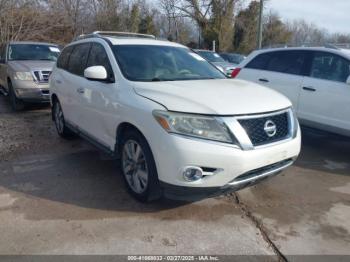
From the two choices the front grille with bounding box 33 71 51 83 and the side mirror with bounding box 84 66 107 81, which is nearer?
the side mirror with bounding box 84 66 107 81

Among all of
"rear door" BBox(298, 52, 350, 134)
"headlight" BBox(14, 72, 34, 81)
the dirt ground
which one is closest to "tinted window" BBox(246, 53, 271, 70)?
"rear door" BBox(298, 52, 350, 134)

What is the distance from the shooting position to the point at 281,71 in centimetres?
623

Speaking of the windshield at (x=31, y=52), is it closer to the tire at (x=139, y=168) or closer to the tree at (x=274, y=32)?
the tire at (x=139, y=168)

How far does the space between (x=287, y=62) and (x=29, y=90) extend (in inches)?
229

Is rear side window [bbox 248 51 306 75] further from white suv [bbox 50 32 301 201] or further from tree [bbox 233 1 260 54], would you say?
tree [bbox 233 1 260 54]

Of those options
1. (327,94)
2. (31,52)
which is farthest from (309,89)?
(31,52)

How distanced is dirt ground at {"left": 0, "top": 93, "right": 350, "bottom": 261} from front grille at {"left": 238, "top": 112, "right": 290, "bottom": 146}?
826 mm

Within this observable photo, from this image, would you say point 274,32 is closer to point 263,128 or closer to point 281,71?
point 281,71

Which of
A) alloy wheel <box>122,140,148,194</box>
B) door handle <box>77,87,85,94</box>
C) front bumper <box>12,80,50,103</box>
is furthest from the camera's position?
front bumper <box>12,80,50,103</box>

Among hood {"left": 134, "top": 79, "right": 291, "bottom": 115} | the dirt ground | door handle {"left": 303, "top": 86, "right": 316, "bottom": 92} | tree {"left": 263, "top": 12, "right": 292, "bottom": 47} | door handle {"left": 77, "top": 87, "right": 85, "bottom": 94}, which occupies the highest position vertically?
tree {"left": 263, "top": 12, "right": 292, "bottom": 47}

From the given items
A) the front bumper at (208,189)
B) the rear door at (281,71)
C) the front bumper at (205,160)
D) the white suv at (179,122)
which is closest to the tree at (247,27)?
the rear door at (281,71)

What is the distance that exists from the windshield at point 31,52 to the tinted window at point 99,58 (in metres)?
5.26

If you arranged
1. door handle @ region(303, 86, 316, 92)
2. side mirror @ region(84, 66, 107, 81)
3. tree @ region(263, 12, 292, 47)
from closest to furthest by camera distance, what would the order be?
1. side mirror @ region(84, 66, 107, 81)
2. door handle @ region(303, 86, 316, 92)
3. tree @ region(263, 12, 292, 47)

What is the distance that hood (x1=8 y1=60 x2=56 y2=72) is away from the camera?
325 inches
